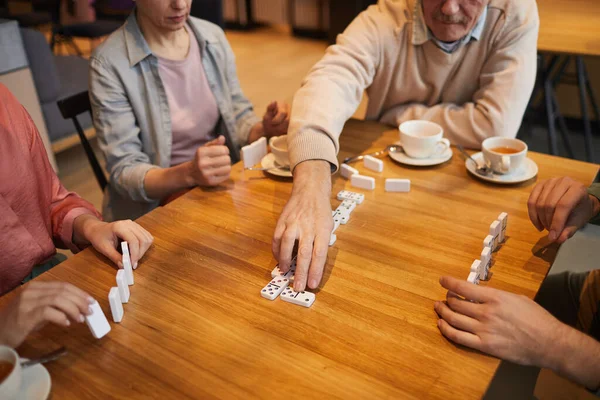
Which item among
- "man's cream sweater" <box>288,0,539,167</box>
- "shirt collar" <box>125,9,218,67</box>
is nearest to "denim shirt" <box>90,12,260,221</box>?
"shirt collar" <box>125,9,218,67</box>

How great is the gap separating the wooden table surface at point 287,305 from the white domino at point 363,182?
0.10 ft

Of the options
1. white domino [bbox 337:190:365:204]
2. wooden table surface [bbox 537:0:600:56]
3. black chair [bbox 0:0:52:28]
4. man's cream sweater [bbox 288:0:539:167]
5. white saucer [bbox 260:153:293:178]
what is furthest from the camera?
black chair [bbox 0:0:52:28]

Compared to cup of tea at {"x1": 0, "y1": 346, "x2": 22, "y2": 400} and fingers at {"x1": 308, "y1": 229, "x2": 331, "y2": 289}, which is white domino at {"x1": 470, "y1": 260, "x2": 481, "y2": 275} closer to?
fingers at {"x1": 308, "y1": 229, "x2": 331, "y2": 289}

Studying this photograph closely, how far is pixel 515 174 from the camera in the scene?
1352 millimetres

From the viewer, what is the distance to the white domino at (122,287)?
2.98 ft

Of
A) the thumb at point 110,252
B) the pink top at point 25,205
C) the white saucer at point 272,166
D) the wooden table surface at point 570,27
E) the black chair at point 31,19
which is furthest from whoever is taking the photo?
the black chair at point 31,19

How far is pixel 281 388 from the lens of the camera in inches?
29.8

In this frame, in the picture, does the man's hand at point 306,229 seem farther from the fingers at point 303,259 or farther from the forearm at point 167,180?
the forearm at point 167,180

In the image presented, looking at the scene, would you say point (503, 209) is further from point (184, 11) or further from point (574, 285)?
point (184, 11)

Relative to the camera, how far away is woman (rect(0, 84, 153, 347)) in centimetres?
107

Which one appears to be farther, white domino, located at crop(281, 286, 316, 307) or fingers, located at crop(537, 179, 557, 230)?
fingers, located at crop(537, 179, 557, 230)

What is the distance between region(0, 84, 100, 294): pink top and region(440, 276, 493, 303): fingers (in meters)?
0.87

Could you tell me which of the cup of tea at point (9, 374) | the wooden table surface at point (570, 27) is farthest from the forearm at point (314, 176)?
the wooden table surface at point (570, 27)

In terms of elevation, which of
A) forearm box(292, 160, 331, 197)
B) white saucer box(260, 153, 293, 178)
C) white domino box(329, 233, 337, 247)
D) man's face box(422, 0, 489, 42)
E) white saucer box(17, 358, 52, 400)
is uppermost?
man's face box(422, 0, 489, 42)
